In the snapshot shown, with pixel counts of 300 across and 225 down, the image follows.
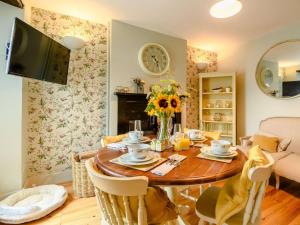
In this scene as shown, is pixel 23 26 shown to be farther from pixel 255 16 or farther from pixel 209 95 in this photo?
pixel 209 95

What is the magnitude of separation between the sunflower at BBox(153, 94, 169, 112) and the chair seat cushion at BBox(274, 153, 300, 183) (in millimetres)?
1941

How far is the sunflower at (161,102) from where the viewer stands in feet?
4.85

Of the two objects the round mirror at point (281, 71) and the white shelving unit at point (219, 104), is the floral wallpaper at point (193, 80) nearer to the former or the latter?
the white shelving unit at point (219, 104)

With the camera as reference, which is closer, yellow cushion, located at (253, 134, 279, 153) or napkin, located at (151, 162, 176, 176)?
napkin, located at (151, 162, 176, 176)

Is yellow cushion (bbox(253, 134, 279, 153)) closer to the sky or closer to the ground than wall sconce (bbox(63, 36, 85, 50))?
closer to the ground

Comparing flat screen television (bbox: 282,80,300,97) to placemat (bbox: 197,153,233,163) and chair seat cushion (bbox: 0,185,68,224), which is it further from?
chair seat cushion (bbox: 0,185,68,224)

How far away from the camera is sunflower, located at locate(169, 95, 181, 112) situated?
148 centimetres

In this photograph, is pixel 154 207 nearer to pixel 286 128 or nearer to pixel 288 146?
pixel 288 146

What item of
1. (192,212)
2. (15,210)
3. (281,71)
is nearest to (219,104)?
(281,71)

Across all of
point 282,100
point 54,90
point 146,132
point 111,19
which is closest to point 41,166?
point 54,90

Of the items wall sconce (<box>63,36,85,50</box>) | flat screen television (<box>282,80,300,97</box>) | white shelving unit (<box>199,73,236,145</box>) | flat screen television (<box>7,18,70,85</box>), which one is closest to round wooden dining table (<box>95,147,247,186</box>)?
flat screen television (<box>7,18,70,85</box>)

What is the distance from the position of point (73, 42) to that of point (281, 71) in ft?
11.5

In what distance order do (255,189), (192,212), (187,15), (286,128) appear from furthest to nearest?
(286,128) < (187,15) < (192,212) < (255,189)

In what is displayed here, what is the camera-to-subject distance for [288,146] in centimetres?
284
